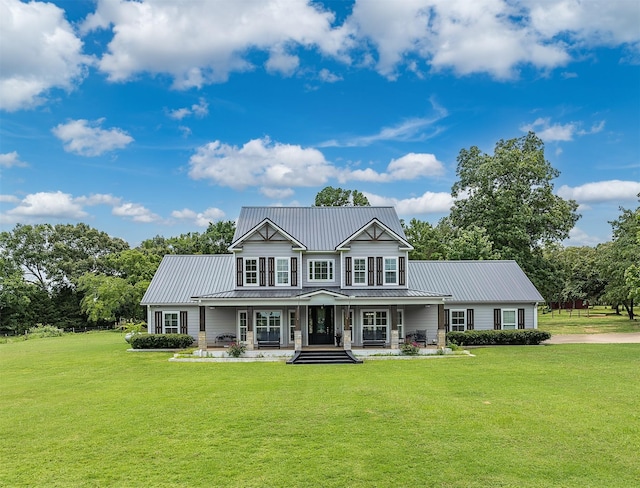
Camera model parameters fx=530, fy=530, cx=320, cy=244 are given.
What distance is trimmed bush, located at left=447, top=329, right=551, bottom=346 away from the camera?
29.0 m

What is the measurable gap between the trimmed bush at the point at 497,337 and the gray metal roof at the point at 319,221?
21.0ft

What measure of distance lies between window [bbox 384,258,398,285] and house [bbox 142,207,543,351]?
5cm

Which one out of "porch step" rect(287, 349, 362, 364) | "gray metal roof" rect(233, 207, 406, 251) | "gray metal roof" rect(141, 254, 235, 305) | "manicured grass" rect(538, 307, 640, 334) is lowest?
"manicured grass" rect(538, 307, 640, 334)

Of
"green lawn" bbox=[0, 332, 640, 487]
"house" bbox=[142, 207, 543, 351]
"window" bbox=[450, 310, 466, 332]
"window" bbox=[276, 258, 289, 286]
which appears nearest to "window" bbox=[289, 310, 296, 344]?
"house" bbox=[142, 207, 543, 351]

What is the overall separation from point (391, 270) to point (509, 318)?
801 centimetres

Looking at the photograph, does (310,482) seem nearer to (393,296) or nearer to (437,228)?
(393,296)

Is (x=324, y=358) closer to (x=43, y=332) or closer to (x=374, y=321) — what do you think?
(x=374, y=321)

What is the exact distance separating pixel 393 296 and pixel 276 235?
7135 mm

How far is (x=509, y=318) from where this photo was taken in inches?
1223

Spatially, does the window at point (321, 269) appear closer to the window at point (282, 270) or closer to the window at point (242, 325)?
the window at point (282, 270)

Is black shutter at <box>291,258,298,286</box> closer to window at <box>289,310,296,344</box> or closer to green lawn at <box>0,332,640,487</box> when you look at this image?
window at <box>289,310,296,344</box>

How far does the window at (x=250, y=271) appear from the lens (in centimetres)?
2873

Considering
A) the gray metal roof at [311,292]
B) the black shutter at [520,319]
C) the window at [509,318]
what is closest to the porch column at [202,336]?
the gray metal roof at [311,292]

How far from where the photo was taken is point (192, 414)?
43.2ft
